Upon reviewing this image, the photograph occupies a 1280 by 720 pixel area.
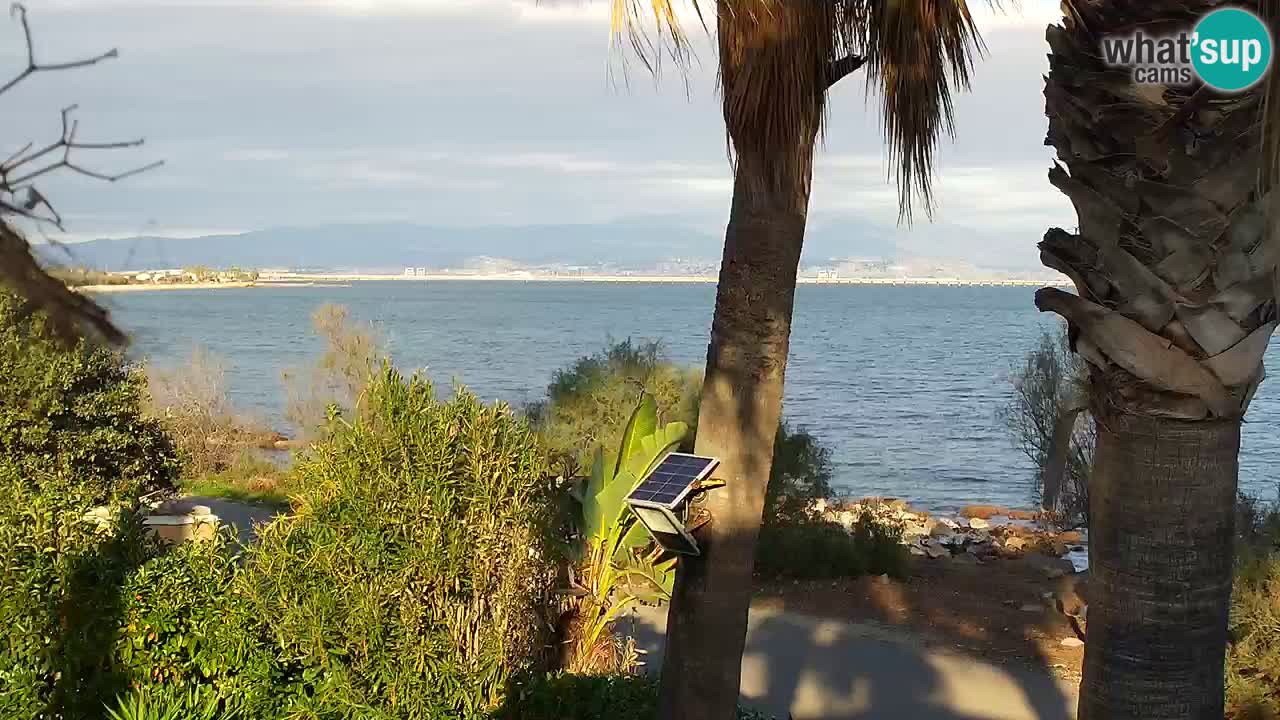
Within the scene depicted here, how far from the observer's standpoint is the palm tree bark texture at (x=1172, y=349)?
3.34m

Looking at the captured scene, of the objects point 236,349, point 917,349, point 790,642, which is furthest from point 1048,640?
point 917,349

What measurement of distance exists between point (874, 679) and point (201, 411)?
1699 centimetres

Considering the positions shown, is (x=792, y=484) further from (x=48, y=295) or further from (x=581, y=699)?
(x=48, y=295)

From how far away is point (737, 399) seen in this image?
5312mm

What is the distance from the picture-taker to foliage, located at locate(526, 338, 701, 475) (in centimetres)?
1521

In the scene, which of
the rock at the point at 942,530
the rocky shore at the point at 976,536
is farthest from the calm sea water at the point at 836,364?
the rock at the point at 942,530

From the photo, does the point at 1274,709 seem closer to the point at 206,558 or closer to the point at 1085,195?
the point at 1085,195

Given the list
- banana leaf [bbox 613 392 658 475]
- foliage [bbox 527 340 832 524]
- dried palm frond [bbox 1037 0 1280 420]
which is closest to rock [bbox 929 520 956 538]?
foliage [bbox 527 340 832 524]

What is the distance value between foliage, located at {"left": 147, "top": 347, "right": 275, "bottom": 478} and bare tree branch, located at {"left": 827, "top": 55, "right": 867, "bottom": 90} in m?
19.1

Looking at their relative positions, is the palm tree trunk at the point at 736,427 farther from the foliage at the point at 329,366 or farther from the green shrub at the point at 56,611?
the foliage at the point at 329,366

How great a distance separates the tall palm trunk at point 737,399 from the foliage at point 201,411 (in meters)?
18.4

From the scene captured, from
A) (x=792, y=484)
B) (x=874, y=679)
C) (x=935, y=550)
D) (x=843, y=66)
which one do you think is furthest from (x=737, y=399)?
(x=935, y=550)

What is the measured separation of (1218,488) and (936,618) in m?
9.15

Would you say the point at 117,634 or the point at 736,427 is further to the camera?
the point at 117,634
